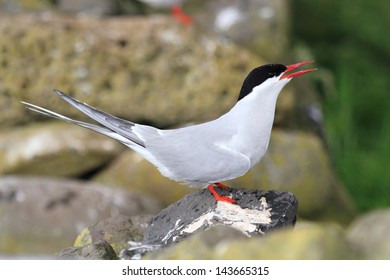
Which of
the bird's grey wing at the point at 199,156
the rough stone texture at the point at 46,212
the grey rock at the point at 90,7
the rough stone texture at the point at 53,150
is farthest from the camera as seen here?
the grey rock at the point at 90,7

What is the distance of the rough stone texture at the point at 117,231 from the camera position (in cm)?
354

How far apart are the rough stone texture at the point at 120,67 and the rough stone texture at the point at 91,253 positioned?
124 inches

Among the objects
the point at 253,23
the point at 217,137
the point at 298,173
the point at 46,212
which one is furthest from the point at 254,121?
the point at 253,23

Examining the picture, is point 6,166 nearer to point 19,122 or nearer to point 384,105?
point 19,122

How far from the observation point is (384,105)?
9727 millimetres

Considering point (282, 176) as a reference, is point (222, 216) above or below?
above

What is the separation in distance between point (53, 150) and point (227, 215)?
3.18 m

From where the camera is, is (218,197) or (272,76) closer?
(272,76)

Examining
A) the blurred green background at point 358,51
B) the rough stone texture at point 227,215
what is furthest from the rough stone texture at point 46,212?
the blurred green background at point 358,51

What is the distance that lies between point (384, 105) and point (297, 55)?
5.93ft

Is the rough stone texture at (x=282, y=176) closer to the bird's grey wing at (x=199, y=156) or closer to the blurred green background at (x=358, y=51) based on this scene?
the blurred green background at (x=358, y=51)

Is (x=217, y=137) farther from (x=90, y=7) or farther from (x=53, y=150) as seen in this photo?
(x=90, y=7)

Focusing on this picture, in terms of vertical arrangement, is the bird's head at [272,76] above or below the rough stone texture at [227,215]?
above

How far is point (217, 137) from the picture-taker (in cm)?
322
